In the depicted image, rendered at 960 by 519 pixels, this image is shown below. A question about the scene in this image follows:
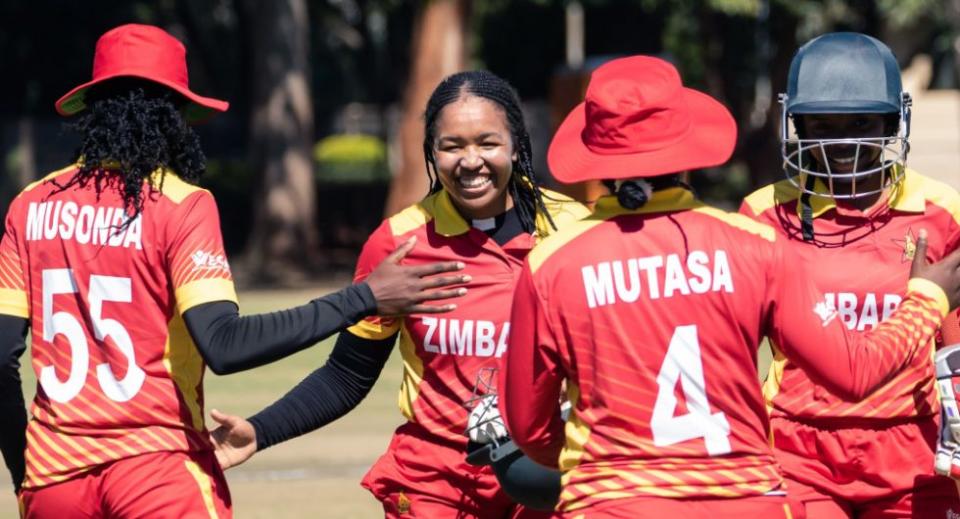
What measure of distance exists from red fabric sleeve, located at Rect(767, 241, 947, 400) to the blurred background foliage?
19.7 metres

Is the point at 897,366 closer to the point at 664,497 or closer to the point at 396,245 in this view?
the point at 664,497

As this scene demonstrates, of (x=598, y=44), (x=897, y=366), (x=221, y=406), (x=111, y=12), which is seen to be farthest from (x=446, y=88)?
(x=598, y=44)

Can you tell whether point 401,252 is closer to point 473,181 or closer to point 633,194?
point 473,181

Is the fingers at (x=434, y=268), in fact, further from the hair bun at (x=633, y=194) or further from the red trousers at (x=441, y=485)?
the hair bun at (x=633, y=194)

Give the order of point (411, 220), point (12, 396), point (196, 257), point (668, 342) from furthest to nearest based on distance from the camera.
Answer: point (411, 220) → point (12, 396) → point (196, 257) → point (668, 342)

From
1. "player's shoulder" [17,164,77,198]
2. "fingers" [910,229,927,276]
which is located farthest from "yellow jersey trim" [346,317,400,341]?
"fingers" [910,229,927,276]

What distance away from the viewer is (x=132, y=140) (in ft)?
16.6

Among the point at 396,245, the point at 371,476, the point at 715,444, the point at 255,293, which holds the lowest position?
the point at 255,293

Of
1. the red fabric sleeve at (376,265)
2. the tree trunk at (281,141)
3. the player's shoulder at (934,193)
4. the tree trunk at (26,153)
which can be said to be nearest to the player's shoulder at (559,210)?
the red fabric sleeve at (376,265)

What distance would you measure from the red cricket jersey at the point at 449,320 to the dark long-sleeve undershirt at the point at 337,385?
0.21 ft

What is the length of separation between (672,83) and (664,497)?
1007 millimetres

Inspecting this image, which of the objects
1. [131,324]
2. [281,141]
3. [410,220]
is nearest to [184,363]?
[131,324]

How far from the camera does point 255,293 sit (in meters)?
25.4

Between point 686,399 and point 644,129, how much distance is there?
658 millimetres
